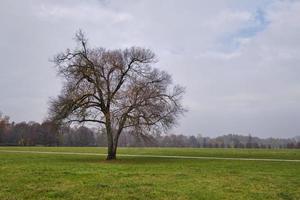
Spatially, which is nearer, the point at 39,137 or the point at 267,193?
the point at 267,193

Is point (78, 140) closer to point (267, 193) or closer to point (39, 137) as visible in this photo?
point (39, 137)

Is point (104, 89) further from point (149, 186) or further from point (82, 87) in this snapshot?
point (149, 186)

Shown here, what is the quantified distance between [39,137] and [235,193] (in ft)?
372

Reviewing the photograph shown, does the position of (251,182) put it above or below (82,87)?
below

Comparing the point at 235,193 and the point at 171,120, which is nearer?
the point at 235,193

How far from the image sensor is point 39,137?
394 ft

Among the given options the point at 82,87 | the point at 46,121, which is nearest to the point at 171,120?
the point at 82,87

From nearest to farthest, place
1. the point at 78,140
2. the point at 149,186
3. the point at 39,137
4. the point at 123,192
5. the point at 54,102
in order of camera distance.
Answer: the point at 123,192 < the point at 149,186 < the point at 54,102 < the point at 39,137 < the point at 78,140

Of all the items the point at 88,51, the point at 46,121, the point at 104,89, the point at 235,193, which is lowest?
the point at 235,193


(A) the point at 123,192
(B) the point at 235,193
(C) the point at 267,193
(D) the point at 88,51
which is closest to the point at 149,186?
(A) the point at 123,192

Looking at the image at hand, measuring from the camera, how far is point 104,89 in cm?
3653

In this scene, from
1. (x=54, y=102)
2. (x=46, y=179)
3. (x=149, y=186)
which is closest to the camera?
(x=149, y=186)

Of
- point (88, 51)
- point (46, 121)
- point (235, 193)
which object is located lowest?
point (235, 193)

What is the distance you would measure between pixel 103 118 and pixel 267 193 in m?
24.8
